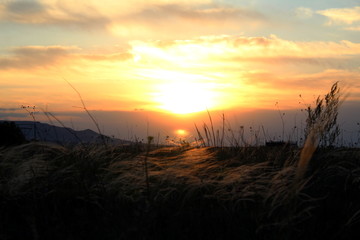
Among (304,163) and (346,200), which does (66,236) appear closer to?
(304,163)

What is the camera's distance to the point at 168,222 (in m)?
3.10

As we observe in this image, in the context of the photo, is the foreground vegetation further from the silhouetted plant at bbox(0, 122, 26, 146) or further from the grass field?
the silhouetted plant at bbox(0, 122, 26, 146)

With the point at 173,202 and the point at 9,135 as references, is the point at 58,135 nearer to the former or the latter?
the point at 9,135

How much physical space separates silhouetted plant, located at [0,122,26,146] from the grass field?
311 centimetres

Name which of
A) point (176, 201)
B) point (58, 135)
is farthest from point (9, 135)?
point (176, 201)

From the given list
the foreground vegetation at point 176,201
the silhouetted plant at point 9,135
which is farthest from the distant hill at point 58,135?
the foreground vegetation at point 176,201

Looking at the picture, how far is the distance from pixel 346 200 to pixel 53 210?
274 cm

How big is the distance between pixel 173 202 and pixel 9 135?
5.37 metres

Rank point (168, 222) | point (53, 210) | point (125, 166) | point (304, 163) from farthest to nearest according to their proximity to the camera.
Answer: point (125, 166) < point (53, 210) < point (168, 222) < point (304, 163)

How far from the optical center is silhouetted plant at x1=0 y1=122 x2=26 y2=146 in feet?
25.1

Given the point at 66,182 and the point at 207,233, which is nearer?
the point at 207,233

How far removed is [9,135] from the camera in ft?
25.4

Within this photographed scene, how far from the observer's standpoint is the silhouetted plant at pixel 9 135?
7657 millimetres

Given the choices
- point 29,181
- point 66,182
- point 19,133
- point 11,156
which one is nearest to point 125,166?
point 66,182
